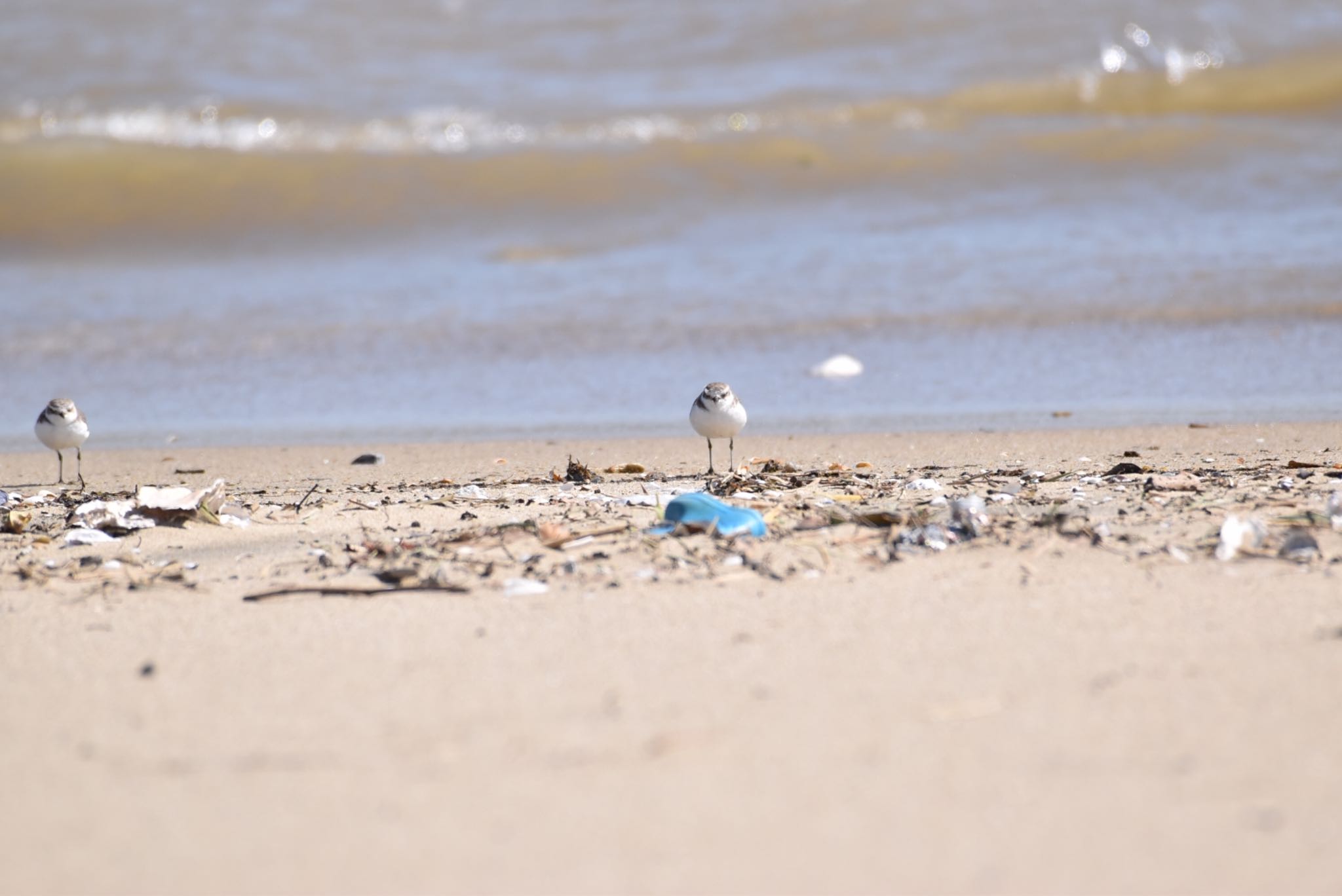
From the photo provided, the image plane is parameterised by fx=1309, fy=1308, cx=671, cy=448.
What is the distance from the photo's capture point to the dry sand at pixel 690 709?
1.83 metres

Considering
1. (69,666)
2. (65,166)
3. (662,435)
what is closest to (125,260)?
(65,166)

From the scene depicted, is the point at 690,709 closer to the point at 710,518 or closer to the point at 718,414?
the point at 710,518

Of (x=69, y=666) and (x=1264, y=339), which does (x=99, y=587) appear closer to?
(x=69, y=666)

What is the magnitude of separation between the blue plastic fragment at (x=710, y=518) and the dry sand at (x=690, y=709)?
0.07 metres

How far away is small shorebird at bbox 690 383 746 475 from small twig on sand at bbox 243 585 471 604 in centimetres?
178

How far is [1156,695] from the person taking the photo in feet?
7.33

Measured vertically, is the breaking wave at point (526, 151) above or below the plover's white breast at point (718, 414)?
above

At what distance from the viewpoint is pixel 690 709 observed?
7.40 ft

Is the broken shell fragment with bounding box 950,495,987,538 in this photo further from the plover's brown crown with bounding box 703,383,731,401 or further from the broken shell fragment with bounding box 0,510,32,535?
the broken shell fragment with bounding box 0,510,32,535

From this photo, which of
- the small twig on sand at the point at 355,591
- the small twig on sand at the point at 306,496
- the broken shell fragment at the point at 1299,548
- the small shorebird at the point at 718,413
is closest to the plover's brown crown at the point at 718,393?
the small shorebird at the point at 718,413

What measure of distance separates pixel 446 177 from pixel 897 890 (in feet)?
37.7

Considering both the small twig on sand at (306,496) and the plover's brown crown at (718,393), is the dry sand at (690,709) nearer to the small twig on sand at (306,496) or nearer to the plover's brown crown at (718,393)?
the small twig on sand at (306,496)

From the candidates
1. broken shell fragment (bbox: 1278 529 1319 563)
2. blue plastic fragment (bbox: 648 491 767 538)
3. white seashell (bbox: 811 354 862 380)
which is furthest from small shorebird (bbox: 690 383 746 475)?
white seashell (bbox: 811 354 862 380)

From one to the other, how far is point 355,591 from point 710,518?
891mm
